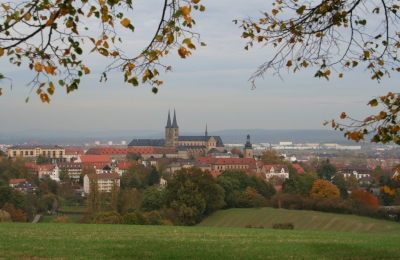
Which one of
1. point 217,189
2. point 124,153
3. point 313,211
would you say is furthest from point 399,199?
point 124,153

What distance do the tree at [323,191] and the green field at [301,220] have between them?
7246 millimetres

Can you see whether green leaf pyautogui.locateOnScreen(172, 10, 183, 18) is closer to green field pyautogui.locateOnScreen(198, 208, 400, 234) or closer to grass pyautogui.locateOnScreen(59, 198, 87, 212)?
green field pyautogui.locateOnScreen(198, 208, 400, 234)

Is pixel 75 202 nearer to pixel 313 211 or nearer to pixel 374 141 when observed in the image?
pixel 313 211

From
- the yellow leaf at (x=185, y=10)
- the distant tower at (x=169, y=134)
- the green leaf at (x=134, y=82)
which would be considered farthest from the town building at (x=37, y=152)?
the yellow leaf at (x=185, y=10)

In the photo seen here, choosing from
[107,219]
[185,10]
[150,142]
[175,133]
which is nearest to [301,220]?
[107,219]

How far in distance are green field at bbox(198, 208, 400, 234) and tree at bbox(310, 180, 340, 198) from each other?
7246mm

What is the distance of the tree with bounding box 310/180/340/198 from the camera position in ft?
147

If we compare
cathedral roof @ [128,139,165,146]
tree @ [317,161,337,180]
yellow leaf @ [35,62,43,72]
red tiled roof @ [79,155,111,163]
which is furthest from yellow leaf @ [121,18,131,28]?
cathedral roof @ [128,139,165,146]

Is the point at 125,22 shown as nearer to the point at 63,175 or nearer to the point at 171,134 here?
the point at 63,175

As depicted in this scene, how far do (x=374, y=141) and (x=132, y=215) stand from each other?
1899 cm

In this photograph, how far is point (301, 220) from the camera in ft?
110

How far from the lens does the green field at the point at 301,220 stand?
29641 millimetres

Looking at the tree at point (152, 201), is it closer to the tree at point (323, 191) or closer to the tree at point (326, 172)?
the tree at point (323, 191)

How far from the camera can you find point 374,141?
18.5 feet
